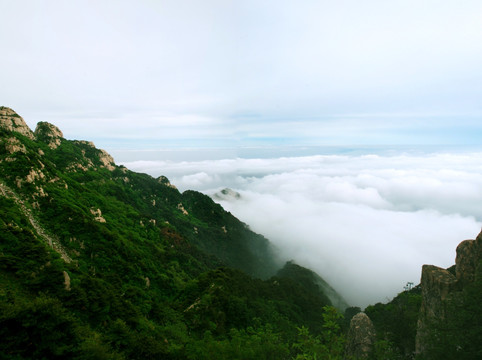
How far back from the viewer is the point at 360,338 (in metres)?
31.3

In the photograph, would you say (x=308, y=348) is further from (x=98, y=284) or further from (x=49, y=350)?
(x=98, y=284)

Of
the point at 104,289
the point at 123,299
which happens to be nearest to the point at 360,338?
the point at 123,299

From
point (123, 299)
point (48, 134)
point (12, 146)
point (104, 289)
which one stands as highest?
point (48, 134)

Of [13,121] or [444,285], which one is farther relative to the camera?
[13,121]

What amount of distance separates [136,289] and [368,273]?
186125 mm

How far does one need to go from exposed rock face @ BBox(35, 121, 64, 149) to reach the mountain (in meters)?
0.49

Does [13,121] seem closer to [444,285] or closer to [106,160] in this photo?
[106,160]

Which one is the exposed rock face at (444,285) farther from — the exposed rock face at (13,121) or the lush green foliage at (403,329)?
the exposed rock face at (13,121)

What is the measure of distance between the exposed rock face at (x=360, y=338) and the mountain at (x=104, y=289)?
4.17 m

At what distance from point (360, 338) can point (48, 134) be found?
108959 millimetres

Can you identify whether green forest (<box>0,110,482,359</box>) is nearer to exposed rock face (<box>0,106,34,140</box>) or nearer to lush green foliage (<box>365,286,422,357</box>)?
lush green foliage (<box>365,286,422,357</box>)

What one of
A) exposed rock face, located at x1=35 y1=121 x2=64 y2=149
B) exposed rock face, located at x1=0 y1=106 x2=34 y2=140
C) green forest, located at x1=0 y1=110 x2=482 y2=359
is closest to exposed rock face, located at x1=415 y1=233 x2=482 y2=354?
green forest, located at x1=0 y1=110 x2=482 y2=359

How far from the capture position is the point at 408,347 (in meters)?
32.9

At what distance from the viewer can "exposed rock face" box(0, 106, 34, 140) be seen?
205 feet
